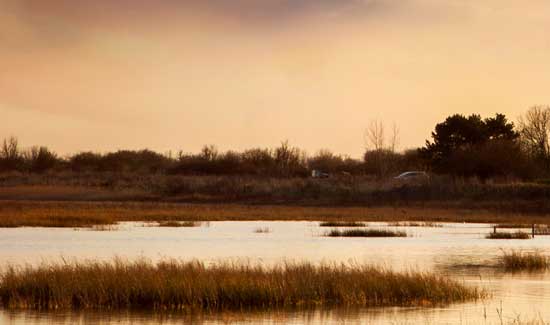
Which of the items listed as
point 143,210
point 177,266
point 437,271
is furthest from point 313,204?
point 177,266

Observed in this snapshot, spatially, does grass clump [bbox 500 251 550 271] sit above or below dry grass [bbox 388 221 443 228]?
below

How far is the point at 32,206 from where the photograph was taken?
6550 cm

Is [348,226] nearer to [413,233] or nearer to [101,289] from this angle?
[413,233]

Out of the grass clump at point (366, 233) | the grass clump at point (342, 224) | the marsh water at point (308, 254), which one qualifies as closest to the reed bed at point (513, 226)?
the marsh water at point (308, 254)

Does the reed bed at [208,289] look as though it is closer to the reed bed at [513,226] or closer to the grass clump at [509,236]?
the grass clump at [509,236]

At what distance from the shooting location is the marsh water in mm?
21219

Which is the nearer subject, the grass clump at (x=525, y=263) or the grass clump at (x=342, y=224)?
the grass clump at (x=525, y=263)

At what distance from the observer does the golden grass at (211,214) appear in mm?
52656

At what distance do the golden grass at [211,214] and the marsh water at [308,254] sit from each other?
2.93 meters

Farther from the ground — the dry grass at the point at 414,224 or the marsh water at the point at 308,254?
the dry grass at the point at 414,224

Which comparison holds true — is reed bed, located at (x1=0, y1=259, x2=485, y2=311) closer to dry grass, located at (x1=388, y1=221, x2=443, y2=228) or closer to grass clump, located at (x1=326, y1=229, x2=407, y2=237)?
grass clump, located at (x1=326, y1=229, x2=407, y2=237)

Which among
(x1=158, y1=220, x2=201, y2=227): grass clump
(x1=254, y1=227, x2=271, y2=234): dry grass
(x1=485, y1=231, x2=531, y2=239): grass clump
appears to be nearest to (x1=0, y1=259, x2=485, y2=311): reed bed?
(x1=485, y1=231, x2=531, y2=239): grass clump

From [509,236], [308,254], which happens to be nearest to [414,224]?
[509,236]

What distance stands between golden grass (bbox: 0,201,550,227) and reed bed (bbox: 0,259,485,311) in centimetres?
2697
